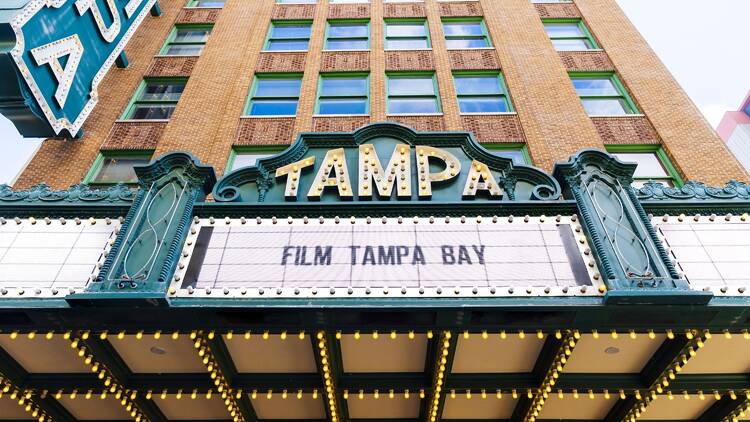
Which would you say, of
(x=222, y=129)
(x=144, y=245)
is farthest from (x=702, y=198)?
(x=222, y=129)

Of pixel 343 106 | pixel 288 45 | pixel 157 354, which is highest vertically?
pixel 288 45

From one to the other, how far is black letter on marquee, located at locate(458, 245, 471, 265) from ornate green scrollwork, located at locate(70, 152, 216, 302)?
4.87m

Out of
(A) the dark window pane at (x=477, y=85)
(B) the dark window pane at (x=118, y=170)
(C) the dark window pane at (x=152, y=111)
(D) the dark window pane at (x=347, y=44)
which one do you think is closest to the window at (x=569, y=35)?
(A) the dark window pane at (x=477, y=85)

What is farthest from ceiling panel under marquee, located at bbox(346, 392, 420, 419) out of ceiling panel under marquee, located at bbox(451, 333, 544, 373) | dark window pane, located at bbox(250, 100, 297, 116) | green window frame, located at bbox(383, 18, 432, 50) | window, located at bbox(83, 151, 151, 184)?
green window frame, located at bbox(383, 18, 432, 50)

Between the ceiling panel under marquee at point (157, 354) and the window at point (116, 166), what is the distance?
24.6 ft

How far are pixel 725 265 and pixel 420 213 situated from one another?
5.44 metres

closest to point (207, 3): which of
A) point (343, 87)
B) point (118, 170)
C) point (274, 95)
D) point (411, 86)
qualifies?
point (274, 95)

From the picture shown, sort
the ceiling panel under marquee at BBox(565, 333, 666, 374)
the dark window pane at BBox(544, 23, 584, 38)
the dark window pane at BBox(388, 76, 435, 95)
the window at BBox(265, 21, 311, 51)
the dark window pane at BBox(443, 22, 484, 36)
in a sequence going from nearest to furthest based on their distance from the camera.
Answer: the ceiling panel under marquee at BBox(565, 333, 666, 374) → the dark window pane at BBox(388, 76, 435, 95) → the window at BBox(265, 21, 311, 51) → the dark window pane at BBox(544, 23, 584, 38) → the dark window pane at BBox(443, 22, 484, 36)

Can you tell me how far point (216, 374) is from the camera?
8.65 meters

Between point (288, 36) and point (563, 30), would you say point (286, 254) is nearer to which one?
point (288, 36)

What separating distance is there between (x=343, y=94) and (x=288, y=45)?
4.57 metres

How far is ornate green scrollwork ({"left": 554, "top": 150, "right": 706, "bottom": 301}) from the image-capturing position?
24.9ft

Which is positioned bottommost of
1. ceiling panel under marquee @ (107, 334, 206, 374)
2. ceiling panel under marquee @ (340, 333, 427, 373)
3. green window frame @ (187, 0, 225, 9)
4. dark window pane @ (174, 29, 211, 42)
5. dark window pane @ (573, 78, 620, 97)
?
ceiling panel under marquee @ (107, 334, 206, 374)

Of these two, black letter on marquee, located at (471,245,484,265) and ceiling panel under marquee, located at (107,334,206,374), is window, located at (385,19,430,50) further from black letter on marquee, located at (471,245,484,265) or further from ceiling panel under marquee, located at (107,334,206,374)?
ceiling panel under marquee, located at (107,334,206,374)
